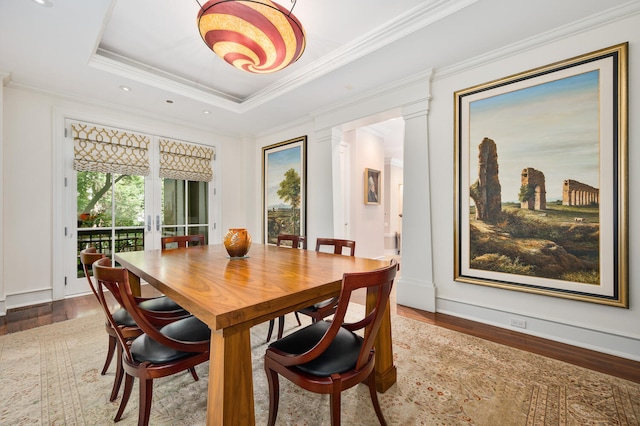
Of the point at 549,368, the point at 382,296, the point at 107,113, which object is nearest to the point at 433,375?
the point at 549,368

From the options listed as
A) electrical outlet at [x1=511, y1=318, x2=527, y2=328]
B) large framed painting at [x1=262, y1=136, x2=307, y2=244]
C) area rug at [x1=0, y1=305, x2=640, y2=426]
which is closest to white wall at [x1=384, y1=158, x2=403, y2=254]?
large framed painting at [x1=262, y1=136, x2=307, y2=244]

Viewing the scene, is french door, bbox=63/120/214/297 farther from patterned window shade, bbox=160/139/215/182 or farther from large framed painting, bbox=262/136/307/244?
large framed painting, bbox=262/136/307/244

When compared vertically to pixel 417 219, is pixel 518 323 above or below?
below

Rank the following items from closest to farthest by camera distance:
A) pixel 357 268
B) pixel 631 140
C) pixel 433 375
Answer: pixel 357 268
pixel 433 375
pixel 631 140

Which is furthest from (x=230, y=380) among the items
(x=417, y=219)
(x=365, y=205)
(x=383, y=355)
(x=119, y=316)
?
(x=365, y=205)

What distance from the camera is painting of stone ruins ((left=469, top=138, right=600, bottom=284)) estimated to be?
2.21 metres

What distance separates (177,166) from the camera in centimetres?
457

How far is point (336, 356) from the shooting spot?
1.29m

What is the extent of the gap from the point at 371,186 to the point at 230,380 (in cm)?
492

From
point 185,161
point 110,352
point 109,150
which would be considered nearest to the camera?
point 110,352

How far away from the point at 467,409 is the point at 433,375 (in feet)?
1.05

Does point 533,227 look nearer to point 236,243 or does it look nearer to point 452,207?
point 452,207

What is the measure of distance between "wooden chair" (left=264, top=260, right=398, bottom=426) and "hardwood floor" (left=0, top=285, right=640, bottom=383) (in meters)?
1.61

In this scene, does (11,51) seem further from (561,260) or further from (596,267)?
(596,267)
